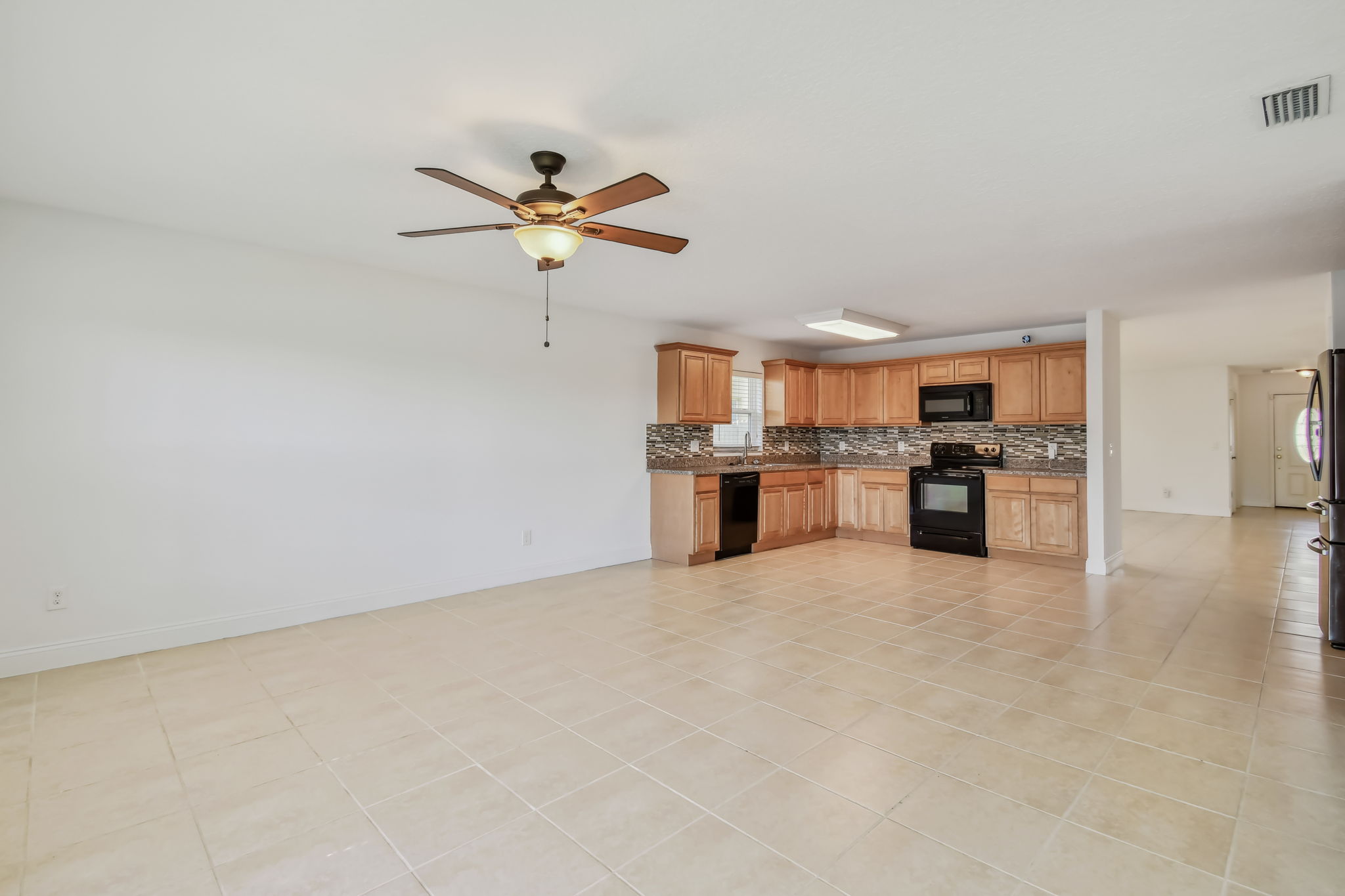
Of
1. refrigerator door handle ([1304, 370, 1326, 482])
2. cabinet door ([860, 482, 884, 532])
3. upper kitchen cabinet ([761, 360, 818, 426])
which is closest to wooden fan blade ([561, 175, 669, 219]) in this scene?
refrigerator door handle ([1304, 370, 1326, 482])

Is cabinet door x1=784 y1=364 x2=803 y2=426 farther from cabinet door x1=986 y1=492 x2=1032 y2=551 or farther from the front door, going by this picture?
the front door

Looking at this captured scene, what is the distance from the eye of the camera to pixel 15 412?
3.18 meters

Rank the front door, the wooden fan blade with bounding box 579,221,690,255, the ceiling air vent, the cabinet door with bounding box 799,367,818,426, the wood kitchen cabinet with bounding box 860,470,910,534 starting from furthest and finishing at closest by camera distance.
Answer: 1. the front door
2. the cabinet door with bounding box 799,367,818,426
3. the wood kitchen cabinet with bounding box 860,470,910,534
4. the wooden fan blade with bounding box 579,221,690,255
5. the ceiling air vent

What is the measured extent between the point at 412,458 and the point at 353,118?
8.94 feet

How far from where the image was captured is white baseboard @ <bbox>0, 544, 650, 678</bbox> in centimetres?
325

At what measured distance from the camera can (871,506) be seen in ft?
23.8

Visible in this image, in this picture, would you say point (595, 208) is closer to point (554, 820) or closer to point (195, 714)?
point (554, 820)

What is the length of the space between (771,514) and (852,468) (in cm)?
135

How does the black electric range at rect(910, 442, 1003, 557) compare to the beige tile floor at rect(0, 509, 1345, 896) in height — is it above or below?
above

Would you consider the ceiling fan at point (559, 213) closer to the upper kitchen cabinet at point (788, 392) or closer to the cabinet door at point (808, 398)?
the upper kitchen cabinet at point (788, 392)

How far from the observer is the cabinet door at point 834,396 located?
25.4ft

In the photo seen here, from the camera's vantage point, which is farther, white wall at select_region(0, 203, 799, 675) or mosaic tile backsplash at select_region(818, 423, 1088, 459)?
mosaic tile backsplash at select_region(818, 423, 1088, 459)

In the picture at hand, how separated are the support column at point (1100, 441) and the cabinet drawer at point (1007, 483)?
56 centimetres

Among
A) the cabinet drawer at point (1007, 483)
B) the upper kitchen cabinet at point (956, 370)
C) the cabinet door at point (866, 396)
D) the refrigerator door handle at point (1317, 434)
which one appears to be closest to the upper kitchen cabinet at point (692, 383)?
the cabinet door at point (866, 396)
